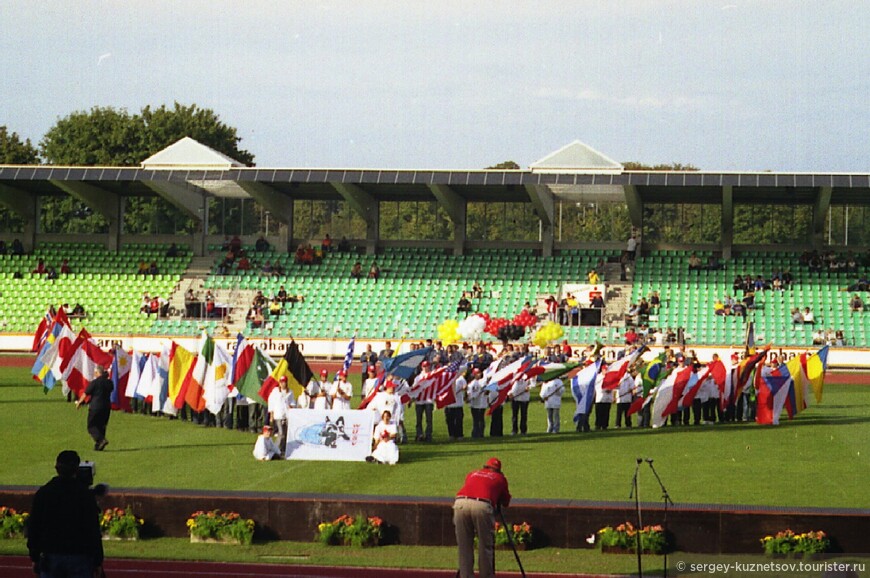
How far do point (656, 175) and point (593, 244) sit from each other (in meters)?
6.35

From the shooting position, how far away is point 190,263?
60.1m

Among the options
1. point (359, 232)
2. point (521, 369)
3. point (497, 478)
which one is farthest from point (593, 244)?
point (497, 478)

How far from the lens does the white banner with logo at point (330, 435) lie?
78.2 ft

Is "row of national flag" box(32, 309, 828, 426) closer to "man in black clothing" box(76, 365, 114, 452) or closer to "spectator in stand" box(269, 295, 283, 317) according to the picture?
"man in black clothing" box(76, 365, 114, 452)

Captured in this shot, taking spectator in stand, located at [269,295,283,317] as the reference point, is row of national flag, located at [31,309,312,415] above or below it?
below

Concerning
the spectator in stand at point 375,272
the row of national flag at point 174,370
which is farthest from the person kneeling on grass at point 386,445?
the spectator in stand at point 375,272

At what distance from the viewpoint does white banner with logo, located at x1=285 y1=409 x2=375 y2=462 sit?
2384cm

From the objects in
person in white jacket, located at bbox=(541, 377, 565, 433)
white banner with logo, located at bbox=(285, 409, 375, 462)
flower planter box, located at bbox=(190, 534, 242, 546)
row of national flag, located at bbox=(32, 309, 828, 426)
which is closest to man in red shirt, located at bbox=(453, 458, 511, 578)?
flower planter box, located at bbox=(190, 534, 242, 546)

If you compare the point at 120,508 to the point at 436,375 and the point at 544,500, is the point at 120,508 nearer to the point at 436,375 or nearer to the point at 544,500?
the point at 544,500

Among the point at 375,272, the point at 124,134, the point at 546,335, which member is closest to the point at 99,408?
the point at 546,335

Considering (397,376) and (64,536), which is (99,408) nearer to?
(397,376)

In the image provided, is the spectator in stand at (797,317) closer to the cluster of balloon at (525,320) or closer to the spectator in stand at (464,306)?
the cluster of balloon at (525,320)

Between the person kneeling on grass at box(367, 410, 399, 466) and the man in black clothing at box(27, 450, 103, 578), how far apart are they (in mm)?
12754

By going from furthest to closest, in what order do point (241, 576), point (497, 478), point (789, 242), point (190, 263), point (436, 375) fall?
point (190, 263) < point (789, 242) < point (436, 375) < point (241, 576) < point (497, 478)
